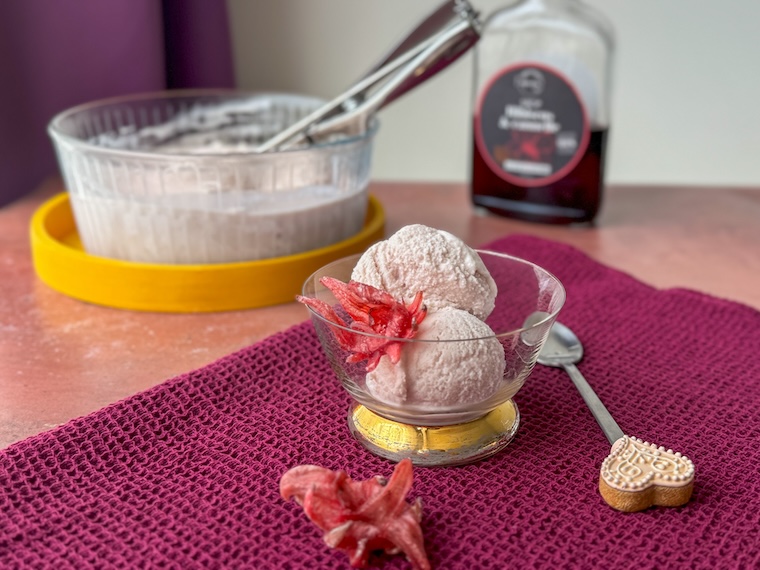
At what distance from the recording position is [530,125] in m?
1.08

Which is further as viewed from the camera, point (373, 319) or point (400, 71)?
point (400, 71)

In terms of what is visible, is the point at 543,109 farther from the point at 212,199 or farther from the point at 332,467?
the point at 332,467

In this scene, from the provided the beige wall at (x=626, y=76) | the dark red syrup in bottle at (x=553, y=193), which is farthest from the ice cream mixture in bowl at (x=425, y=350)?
the beige wall at (x=626, y=76)

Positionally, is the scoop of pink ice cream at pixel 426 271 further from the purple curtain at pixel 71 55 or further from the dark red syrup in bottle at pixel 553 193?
the purple curtain at pixel 71 55

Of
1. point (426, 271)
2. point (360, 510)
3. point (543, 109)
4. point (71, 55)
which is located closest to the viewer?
point (360, 510)

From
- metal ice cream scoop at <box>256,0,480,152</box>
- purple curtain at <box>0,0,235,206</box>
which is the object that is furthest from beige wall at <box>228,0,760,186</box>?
metal ice cream scoop at <box>256,0,480,152</box>

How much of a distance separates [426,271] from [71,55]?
781 mm

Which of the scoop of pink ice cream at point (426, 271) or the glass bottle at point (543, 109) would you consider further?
the glass bottle at point (543, 109)

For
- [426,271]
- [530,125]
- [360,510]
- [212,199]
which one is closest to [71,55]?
[212,199]

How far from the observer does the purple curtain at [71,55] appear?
1143mm

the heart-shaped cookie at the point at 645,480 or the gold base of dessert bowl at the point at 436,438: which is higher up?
the heart-shaped cookie at the point at 645,480

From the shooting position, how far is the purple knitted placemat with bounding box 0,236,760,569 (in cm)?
50

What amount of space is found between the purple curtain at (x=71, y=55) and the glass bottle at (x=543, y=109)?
0.43 meters

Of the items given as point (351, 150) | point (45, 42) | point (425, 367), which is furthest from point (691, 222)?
point (45, 42)
